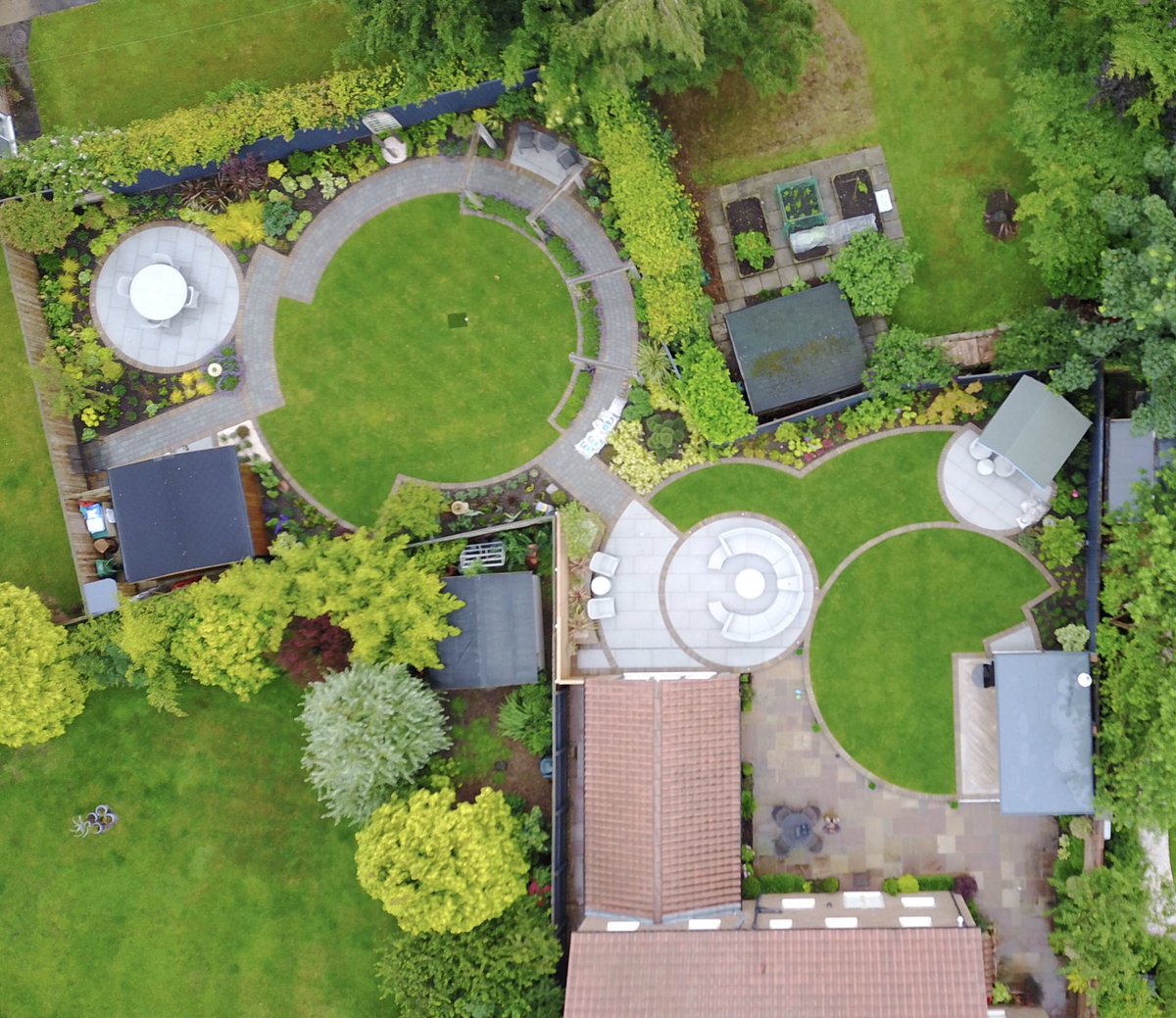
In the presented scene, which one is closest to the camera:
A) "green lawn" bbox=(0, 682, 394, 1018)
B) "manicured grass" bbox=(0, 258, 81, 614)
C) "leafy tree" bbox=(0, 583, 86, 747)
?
"leafy tree" bbox=(0, 583, 86, 747)

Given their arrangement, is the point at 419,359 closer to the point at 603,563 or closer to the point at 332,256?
the point at 332,256

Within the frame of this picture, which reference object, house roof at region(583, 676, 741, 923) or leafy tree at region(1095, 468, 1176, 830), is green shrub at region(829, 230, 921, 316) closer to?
leafy tree at region(1095, 468, 1176, 830)

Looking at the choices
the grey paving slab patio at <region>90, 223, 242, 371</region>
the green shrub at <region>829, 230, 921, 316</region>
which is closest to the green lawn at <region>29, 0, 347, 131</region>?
the grey paving slab patio at <region>90, 223, 242, 371</region>

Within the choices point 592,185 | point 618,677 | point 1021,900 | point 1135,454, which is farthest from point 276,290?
point 1021,900

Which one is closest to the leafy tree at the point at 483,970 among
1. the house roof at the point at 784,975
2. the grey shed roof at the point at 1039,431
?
the house roof at the point at 784,975

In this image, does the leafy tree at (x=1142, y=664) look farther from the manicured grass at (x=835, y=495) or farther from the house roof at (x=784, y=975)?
the house roof at (x=784, y=975)

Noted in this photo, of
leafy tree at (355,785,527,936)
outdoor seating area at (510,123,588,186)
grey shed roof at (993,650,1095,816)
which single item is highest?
outdoor seating area at (510,123,588,186)
